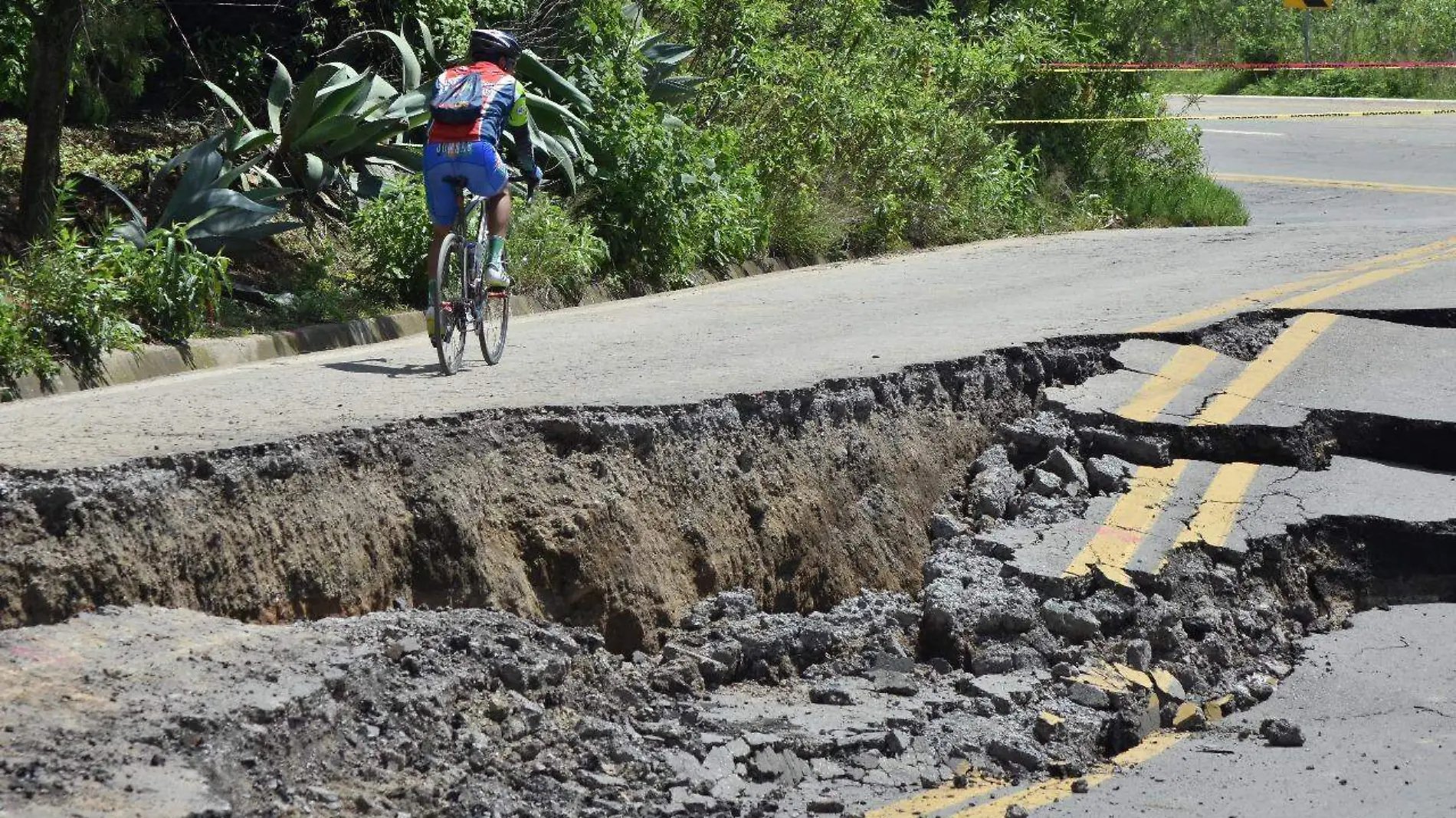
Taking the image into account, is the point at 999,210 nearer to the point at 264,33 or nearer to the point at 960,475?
the point at 264,33

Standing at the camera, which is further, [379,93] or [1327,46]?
[1327,46]

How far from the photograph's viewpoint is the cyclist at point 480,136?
25.6 feet

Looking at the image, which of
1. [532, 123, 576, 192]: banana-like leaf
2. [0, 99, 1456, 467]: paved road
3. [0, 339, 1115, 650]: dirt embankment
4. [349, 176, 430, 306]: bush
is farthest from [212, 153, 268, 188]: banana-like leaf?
[0, 339, 1115, 650]: dirt embankment

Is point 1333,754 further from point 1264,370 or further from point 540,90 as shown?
point 540,90

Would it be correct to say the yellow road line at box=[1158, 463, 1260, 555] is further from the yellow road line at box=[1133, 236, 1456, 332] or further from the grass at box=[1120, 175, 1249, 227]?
the grass at box=[1120, 175, 1249, 227]

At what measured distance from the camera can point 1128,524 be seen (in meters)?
7.01

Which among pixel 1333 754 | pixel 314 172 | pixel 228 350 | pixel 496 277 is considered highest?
pixel 314 172

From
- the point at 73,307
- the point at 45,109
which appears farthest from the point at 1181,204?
the point at 73,307

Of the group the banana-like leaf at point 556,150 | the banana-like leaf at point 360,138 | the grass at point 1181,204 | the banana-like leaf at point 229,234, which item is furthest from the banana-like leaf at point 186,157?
the grass at point 1181,204

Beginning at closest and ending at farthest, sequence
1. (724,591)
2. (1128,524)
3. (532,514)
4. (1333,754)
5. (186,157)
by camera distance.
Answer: (1333,754) < (532,514) < (724,591) < (1128,524) < (186,157)

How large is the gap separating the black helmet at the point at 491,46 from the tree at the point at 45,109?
2.91 m

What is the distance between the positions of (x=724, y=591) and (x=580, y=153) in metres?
6.51

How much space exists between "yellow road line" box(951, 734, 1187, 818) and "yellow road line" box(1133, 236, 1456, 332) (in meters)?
4.29

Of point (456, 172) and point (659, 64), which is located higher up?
point (659, 64)
